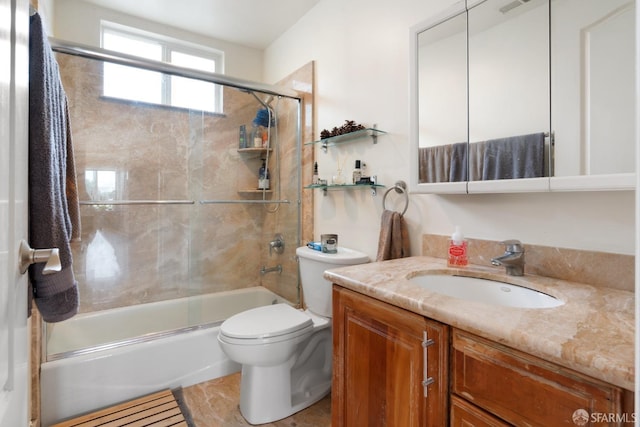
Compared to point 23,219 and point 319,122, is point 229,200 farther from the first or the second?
point 23,219

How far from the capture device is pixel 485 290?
1123mm

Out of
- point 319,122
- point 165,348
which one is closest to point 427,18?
point 319,122

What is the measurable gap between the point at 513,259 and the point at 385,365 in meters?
0.57

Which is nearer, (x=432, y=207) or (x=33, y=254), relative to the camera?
(x=33, y=254)

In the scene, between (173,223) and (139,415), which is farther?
(173,223)

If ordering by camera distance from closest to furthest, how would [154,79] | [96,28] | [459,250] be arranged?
[459,250], [154,79], [96,28]

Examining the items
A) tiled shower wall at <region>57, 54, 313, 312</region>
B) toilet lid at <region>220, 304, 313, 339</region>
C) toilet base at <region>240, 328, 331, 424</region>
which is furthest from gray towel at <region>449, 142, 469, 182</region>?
tiled shower wall at <region>57, 54, 313, 312</region>

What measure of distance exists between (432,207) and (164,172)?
1973 millimetres

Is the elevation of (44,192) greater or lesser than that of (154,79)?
lesser

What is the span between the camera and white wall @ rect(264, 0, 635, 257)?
3.30 feet

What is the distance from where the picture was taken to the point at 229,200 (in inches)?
99.7

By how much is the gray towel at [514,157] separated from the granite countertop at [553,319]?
358 mm

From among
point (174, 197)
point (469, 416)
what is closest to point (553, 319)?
point (469, 416)

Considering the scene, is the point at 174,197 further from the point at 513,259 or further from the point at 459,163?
the point at 513,259
